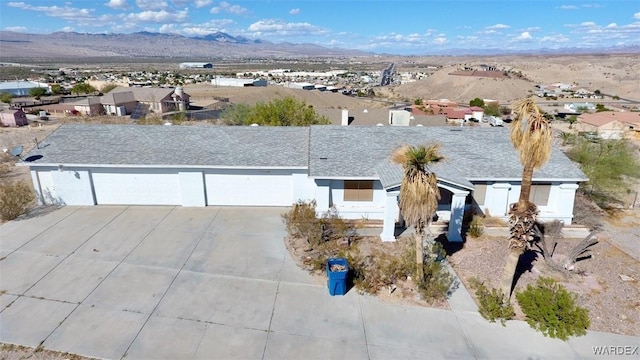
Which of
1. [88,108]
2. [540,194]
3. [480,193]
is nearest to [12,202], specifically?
[480,193]

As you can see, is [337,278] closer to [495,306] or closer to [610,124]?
[495,306]

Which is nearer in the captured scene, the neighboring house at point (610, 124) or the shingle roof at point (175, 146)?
the shingle roof at point (175, 146)

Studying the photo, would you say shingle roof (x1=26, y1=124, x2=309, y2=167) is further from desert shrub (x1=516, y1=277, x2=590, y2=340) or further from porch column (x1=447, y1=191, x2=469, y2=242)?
desert shrub (x1=516, y1=277, x2=590, y2=340)

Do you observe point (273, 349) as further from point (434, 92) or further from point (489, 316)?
point (434, 92)

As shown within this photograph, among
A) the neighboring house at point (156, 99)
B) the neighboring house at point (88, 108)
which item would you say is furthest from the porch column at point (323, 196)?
the neighboring house at point (88, 108)

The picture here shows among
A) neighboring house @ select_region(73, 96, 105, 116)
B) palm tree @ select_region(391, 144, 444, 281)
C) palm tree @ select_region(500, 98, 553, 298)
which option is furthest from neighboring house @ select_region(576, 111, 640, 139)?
neighboring house @ select_region(73, 96, 105, 116)

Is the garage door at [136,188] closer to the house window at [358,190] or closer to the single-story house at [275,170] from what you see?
the single-story house at [275,170]
